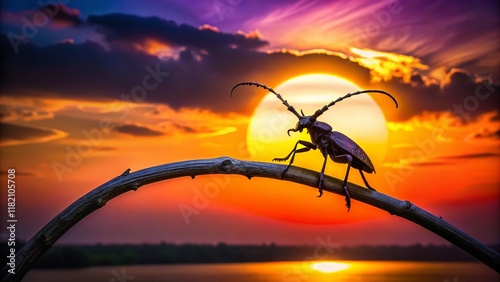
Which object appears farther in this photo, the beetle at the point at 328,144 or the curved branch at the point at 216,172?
the beetle at the point at 328,144

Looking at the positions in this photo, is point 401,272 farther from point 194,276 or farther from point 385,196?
point 385,196

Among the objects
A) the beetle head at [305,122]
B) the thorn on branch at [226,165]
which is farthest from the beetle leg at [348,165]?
the thorn on branch at [226,165]

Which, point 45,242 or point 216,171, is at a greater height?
point 216,171

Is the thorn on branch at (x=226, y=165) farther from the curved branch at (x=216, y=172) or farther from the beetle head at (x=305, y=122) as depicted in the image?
the beetle head at (x=305, y=122)

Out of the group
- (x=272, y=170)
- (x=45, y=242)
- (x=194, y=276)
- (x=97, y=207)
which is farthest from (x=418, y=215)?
(x=194, y=276)

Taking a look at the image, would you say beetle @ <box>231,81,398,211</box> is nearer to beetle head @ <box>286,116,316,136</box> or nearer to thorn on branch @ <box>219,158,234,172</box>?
beetle head @ <box>286,116,316,136</box>

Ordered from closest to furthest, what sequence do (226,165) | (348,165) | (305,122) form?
(226,165)
(348,165)
(305,122)

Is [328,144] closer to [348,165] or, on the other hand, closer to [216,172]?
[348,165]

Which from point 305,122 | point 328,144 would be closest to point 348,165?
point 328,144
